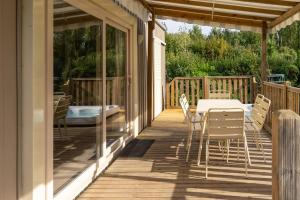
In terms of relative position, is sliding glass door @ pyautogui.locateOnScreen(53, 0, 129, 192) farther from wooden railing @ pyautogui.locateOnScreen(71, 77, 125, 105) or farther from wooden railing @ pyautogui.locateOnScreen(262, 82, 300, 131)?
wooden railing @ pyautogui.locateOnScreen(262, 82, 300, 131)

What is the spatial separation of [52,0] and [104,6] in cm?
196

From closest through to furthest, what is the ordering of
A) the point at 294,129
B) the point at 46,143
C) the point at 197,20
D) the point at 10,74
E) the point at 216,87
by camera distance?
the point at 294,129 < the point at 10,74 < the point at 46,143 < the point at 197,20 < the point at 216,87

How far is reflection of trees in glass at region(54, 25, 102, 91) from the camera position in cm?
369

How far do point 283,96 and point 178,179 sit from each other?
3.39m

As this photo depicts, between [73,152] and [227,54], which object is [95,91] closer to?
[73,152]

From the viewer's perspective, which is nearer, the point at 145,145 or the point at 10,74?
the point at 10,74

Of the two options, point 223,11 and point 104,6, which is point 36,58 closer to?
point 104,6

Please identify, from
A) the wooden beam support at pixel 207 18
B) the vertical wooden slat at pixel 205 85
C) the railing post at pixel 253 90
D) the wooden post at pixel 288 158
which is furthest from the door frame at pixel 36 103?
the vertical wooden slat at pixel 205 85

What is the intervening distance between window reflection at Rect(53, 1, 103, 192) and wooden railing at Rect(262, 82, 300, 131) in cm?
311

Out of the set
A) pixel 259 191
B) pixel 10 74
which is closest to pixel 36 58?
pixel 10 74

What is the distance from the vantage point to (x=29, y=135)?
2.97 meters

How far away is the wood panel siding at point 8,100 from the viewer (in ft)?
8.75

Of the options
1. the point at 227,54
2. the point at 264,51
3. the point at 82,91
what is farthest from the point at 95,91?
the point at 227,54

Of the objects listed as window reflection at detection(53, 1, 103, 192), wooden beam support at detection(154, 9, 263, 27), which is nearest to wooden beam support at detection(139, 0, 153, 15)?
wooden beam support at detection(154, 9, 263, 27)
